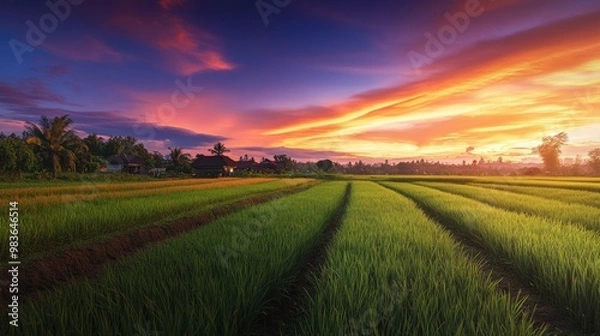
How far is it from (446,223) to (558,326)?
743cm

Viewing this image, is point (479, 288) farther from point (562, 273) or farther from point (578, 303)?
point (562, 273)

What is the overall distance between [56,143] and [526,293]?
142 ft

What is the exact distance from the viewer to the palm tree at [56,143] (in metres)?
33.2

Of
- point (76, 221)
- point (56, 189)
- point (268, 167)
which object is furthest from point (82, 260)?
point (268, 167)

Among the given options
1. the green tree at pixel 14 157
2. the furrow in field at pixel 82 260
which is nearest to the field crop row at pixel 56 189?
the furrow in field at pixel 82 260

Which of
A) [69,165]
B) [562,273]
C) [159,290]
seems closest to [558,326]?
[562,273]

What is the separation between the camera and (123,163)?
180 ft

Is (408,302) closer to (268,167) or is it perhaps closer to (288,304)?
(288,304)

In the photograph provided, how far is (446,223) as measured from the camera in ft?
34.7

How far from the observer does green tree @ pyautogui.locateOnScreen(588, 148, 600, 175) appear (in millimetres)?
74650

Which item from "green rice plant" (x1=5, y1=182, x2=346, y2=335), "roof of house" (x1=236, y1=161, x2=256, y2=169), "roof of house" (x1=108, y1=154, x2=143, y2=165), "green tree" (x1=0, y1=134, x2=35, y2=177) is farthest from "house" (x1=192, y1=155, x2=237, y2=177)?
"green rice plant" (x1=5, y1=182, x2=346, y2=335)

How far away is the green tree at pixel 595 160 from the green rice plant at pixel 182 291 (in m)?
102

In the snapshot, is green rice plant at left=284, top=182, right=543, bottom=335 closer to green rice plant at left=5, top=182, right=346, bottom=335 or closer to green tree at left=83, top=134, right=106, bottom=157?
green rice plant at left=5, top=182, right=346, bottom=335

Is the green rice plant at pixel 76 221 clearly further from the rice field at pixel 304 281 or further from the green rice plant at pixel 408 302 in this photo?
the green rice plant at pixel 408 302
